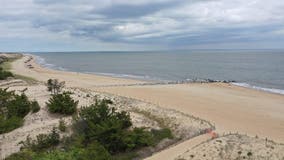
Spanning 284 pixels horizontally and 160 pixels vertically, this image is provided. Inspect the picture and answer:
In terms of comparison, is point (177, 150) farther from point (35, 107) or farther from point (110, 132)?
point (35, 107)

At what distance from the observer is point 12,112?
69.2 feet

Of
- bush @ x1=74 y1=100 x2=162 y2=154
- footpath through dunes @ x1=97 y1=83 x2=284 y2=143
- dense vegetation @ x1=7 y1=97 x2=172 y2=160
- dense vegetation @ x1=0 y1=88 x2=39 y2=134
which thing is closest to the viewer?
dense vegetation @ x1=7 y1=97 x2=172 y2=160

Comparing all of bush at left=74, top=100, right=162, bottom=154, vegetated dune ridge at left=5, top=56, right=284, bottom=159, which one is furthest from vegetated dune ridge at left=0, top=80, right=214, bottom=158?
vegetated dune ridge at left=5, top=56, right=284, bottom=159

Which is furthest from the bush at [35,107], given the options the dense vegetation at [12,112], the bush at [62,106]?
the bush at [62,106]

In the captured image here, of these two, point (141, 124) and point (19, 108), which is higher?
point (19, 108)

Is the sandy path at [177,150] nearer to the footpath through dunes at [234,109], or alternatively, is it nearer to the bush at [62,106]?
the footpath through dunes at [234,109]

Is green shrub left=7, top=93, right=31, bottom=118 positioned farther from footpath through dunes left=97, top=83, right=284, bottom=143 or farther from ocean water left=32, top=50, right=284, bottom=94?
ocean water left=32, top=50, right=284, bottom=94

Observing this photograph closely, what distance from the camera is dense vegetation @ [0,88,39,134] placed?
19.2 m

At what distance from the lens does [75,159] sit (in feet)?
43.8

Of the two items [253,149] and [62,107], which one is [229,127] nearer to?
[253,149]

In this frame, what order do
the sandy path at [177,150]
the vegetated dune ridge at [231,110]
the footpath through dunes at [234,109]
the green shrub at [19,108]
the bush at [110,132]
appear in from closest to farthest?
the sandy path at [177,150], the bush at [110,132], the vegetated dune ridge at [231,110], the green shrub at [19,108], the footpath through dunes at [234,109]

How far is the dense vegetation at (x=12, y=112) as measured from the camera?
19.2 metres

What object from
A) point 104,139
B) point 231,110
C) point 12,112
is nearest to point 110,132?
point 104,139

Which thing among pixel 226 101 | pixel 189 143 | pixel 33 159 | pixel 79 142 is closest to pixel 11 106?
pixel 79 142
